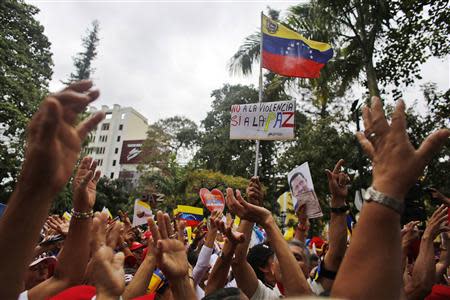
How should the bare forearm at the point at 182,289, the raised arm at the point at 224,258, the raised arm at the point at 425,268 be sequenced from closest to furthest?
the bare forearm at the point at 182,289 → the raised arm at the point at 224,258 → the raised arm at the point at 425,268

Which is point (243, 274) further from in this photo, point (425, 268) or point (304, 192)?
point (304, 192)

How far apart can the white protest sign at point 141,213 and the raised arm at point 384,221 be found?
595 cm

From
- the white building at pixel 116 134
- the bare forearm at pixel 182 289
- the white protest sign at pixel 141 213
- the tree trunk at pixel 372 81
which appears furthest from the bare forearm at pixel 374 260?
the white building at pixel 116 134

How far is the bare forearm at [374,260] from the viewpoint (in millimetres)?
1176

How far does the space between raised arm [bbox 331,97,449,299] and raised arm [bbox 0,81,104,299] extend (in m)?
0.98

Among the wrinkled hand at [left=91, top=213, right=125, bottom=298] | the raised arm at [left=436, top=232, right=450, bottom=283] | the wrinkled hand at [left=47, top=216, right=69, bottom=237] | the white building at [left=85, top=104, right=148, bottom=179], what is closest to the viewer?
the wrinkled hand at [left=91, top=213, right=125, bottom=298]

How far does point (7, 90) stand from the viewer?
15.4 metres

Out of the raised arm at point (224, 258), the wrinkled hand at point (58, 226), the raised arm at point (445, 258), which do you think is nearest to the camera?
the raised arm at point (224, 258)

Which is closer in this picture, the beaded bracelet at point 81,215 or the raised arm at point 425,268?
the beaded bracelet at point 81,215

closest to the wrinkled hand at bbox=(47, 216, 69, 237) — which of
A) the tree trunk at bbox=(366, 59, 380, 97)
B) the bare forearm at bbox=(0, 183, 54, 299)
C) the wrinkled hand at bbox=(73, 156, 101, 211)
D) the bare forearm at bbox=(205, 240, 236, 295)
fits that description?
the wrinkled hand at bbox=(73, 156, 101, 211)

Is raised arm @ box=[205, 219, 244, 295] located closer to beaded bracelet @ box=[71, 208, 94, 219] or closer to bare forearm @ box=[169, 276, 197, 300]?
bare forearm @ box=[169, 276, 197, 300]

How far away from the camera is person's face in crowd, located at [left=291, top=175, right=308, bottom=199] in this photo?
168 inches

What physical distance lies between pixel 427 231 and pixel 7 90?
1666 centimetres

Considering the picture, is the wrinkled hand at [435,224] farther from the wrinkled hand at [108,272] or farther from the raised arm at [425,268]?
the wrinkled hand at [108,272]
